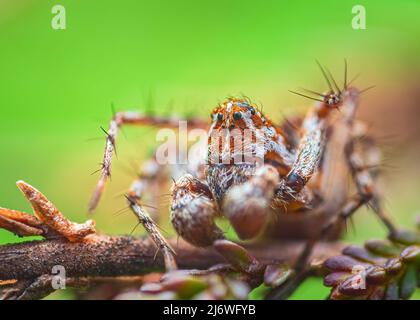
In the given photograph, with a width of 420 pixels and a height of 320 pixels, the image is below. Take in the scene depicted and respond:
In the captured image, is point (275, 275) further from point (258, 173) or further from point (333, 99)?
point (333, 99)

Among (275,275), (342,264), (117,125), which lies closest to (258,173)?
(275,275)

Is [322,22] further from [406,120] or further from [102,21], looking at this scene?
[102,21]

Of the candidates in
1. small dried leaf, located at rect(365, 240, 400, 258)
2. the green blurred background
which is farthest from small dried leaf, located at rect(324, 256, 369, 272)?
the green blurred background

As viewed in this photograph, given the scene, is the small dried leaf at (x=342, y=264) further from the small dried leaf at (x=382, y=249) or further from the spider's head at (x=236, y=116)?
the spider's head at (x=236, y=116)

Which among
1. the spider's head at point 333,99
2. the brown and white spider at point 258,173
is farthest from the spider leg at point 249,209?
the spider's head at point 333,99
